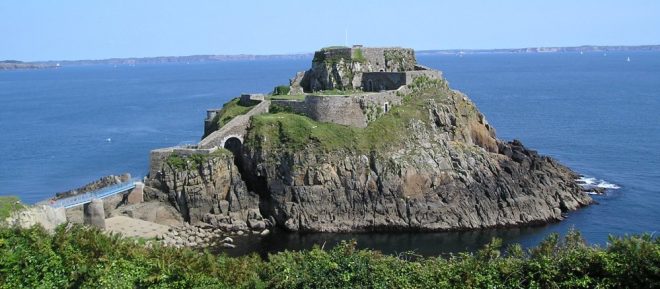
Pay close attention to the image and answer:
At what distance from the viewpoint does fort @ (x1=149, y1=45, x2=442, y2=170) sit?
2202 inches

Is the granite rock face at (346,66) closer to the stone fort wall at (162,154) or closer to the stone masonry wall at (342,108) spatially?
the stone masonry wall at (342,108)

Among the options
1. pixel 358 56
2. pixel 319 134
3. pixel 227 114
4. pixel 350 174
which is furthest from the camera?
A: pixel 358 56

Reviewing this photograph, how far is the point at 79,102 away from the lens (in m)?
156

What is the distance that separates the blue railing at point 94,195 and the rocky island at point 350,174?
6.01ft

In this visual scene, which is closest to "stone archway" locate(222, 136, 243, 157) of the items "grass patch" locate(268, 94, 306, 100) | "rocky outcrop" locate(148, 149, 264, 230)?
"rocky outcrop" locate(148, 149, 264, 230)

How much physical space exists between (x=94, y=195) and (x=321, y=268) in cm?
3275

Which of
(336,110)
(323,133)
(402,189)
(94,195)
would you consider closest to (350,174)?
(402,189)

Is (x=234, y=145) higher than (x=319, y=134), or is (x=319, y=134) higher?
(x=319, y=134)

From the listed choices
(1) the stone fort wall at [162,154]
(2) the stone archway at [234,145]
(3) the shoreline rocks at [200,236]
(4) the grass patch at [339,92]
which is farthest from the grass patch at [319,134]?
(3) the shoreline rocks at [200,236]

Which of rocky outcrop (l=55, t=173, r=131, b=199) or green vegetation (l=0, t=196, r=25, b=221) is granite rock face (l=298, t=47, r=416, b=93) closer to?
rocky outcrop (l=55, t=173, r=131, b=199)

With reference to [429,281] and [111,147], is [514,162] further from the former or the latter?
[111,147]

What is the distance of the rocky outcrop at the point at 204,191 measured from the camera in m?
52.2

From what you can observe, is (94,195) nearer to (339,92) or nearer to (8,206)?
(8,206)

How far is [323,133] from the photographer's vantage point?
55.2m
